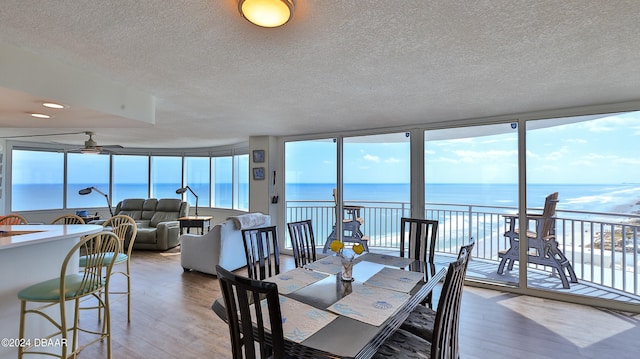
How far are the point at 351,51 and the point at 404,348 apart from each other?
1848 mm

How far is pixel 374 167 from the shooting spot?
5.34 metres

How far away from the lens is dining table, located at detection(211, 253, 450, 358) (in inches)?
47.1

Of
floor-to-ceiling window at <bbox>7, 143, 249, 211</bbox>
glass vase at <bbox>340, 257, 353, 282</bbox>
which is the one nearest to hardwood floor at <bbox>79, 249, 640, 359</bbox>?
glass vase at <bbox>340, 257, 353, 282</bbox>

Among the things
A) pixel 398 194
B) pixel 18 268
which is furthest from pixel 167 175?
pixel 18 268

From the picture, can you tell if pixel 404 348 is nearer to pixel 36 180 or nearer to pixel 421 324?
pixel 421 324

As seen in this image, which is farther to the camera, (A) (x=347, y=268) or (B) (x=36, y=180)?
(B) (x=36, y=180)

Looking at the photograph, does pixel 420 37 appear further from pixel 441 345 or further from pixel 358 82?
pixel 441 345

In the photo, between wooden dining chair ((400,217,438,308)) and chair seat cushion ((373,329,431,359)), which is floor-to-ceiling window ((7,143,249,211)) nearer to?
wooden dining chair ((400,217,438,308))

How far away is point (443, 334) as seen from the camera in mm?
1448

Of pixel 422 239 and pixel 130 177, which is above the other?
pixel 130 177

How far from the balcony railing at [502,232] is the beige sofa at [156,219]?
2427 mm

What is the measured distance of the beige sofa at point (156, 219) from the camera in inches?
223

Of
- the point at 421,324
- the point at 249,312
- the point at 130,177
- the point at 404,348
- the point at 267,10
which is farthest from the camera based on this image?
the point at 130,177

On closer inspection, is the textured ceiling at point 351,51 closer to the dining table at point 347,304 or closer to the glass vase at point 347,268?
the glass vase at point 347,268
